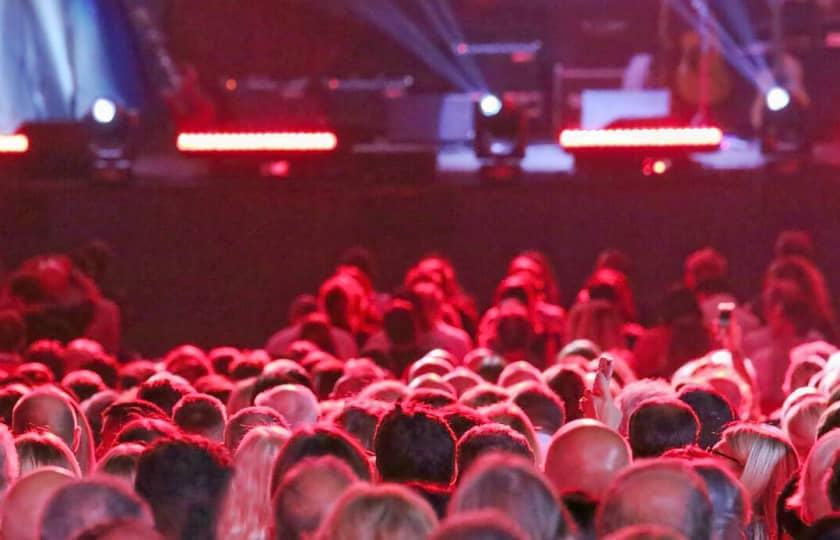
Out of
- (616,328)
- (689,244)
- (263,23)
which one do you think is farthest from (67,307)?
(263,23)

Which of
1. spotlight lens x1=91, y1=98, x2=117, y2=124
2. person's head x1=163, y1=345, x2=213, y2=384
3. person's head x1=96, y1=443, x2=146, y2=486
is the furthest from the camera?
spotlight lens x1=91, y1=98, x2=117, y2=124

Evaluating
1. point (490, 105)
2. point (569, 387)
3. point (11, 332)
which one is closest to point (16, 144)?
point (490, 105)

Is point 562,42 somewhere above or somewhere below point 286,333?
above

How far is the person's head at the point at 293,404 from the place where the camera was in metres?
5.44

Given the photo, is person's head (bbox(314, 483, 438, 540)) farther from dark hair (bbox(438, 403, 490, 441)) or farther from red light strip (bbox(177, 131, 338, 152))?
red light strip (bbox(177, 131, 338, 152))

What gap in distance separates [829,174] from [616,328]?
4.62 metres

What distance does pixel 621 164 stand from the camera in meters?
13.3

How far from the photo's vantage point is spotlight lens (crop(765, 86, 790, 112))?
42.5ft

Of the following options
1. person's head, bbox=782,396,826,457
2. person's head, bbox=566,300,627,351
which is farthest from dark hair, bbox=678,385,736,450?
person's head, bbox=566,300,627,351

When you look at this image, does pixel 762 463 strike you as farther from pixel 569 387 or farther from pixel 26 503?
pixel 26 503

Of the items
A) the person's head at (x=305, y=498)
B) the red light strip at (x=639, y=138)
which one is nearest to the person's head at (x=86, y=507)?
the person's head at (x=305, y=498)

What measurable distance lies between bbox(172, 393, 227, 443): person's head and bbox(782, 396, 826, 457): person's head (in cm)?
189

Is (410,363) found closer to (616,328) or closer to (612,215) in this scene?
(616,328)

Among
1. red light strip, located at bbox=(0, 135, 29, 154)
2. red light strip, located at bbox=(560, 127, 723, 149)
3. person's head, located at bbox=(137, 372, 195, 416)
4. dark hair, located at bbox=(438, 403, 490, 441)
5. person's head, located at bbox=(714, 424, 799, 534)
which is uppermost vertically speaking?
red light strip, located at bbox=(0, 135, 29, 154)
